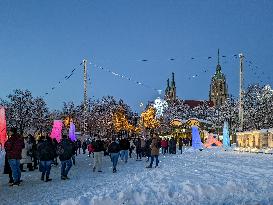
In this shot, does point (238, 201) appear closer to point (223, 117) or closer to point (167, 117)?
point (223, 117)

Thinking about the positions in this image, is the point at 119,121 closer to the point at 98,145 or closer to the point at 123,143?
the point at 123,143

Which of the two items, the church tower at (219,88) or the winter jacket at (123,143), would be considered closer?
the winter jacket at (123,143)

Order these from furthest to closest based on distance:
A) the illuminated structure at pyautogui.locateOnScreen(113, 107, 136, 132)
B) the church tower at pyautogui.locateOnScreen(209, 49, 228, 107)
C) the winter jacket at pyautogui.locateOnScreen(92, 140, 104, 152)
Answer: the church tower at pyautogui.locateOnScreen(209, 49, 228, 107), the illuminated structure at pyautogui.locateOnScreen(113, 107, 136, 132), the winter jacket at pyautogui.locateOnScreen(92, 140, 104, 152)

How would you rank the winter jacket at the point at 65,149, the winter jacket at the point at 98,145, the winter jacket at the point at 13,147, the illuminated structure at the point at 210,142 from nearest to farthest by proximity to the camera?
the winter jacket at the point at 13,147 < the winter jacket at the point at 65,149 < the winter jacket at the point at 98,145 < the illuminated structure at the point at 210,142

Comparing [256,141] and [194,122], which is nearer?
[256,141]

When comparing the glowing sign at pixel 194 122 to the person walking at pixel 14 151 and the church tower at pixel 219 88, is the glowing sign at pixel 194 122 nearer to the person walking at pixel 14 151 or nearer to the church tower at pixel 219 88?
the person walking at pixel 14 151

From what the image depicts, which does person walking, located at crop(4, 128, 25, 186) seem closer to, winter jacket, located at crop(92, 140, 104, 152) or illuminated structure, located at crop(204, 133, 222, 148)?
winter jacket, located at crop(92, 140, 104, 152)

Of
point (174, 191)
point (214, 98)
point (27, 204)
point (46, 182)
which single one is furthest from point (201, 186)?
point (214, 98)

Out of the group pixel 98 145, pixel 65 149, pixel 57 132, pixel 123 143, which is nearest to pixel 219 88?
pixel 57 132

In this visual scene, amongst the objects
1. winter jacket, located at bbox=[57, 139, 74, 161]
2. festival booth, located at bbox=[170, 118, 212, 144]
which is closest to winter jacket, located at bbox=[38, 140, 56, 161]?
winter jacket, located at bbox=[57, 139, 74, 161]

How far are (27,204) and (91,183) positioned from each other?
14.8 ft

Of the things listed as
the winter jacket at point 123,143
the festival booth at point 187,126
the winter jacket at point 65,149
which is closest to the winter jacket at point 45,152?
the winter jacket at point 65,149

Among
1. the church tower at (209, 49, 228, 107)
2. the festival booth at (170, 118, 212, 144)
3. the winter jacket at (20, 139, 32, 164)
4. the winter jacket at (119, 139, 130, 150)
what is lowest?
the winter jacket at (20, 139, 32, 164)

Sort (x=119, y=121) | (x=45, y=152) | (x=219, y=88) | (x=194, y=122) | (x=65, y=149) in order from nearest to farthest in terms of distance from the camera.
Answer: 1. (x=45, y=152)
2. (x=65, y=149)
3. (x=194, y=122)
4. (x=119, y=121)
5. (x=219, y=88)
